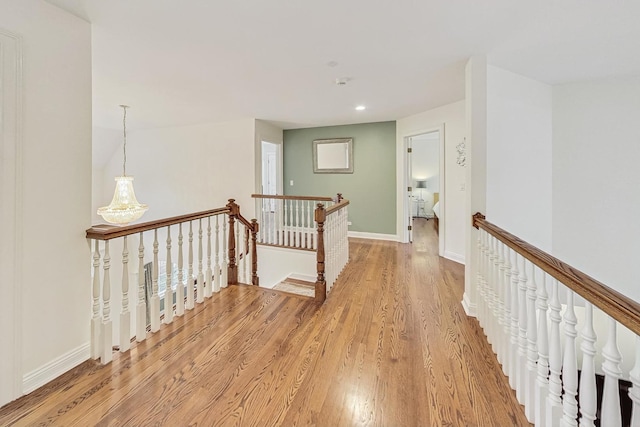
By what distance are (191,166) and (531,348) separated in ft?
19.1

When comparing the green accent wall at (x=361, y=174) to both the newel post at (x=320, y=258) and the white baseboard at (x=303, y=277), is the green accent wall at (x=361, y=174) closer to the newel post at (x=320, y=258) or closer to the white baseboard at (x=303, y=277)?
the white baseboard at (x=303, y=277)

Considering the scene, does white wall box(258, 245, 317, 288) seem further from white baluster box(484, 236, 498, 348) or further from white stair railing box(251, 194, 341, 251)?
white baluster box(484, 236, 498, 348)

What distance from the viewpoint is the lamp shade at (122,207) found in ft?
13.6

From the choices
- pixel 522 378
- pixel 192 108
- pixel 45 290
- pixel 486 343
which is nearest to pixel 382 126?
pixel 192 108

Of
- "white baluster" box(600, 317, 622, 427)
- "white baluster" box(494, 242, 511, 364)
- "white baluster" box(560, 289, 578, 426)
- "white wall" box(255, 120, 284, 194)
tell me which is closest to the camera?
"white baluster" box(600, 317, 622, 427)

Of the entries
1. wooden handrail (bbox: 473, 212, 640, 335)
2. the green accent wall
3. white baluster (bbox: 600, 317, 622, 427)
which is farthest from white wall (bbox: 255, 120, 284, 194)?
white baluster (bbox: 600, 317, 622, 427)

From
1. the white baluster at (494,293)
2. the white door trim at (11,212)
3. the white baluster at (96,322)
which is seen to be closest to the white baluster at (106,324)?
the white baluster at (96,322)

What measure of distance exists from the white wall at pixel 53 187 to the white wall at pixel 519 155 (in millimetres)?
3182

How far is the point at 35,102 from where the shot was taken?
60.0 inches

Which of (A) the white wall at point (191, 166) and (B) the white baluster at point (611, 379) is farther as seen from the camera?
(A) the white wall at point (191, 166)

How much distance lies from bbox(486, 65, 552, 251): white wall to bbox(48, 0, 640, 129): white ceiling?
19 centimetres

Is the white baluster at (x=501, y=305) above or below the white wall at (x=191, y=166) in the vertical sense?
below

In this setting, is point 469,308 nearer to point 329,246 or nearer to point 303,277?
point 329,246

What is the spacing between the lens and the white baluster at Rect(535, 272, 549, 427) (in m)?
1.22
